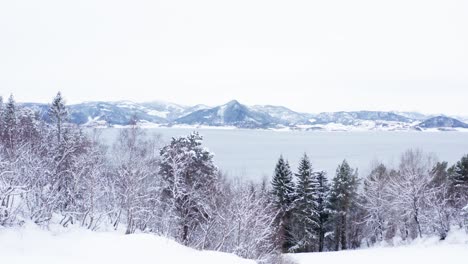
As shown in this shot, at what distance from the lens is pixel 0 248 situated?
9664 mm

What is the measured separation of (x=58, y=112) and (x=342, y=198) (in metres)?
25.2

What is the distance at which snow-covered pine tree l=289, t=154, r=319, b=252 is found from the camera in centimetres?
3134

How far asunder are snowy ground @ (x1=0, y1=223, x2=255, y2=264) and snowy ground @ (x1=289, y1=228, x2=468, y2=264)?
34.5 feet

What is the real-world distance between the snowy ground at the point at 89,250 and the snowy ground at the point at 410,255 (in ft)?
34.5

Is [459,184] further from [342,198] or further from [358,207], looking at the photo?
[342,198]

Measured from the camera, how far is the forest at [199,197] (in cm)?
1670

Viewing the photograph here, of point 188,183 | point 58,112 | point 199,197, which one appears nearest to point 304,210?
point 199,197

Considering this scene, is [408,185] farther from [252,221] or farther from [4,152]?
[4,152]

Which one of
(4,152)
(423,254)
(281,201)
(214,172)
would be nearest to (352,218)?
(281,201)

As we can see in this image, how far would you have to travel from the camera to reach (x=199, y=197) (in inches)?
886

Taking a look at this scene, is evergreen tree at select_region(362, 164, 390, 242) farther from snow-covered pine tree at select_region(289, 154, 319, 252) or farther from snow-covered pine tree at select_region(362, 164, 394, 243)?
snow-covered pine tree at select_region(289, 154, 319, 252)

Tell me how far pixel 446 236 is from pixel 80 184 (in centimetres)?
2665

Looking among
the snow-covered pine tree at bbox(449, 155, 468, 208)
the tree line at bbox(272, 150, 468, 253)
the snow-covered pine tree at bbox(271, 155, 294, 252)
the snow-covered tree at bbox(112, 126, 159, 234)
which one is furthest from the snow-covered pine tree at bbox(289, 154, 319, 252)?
the snow-covered tree at bbox(112, 126, 159, 234)

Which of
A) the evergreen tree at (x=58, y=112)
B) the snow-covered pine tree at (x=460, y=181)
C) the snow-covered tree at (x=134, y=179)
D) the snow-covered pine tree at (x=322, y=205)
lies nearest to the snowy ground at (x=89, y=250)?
the snow-covered tree at (x=134, y=179)
